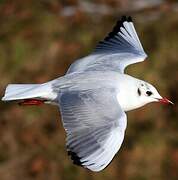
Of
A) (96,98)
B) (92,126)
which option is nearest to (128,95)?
(96,98)

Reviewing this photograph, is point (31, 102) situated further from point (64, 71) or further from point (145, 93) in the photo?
point (64, 71)

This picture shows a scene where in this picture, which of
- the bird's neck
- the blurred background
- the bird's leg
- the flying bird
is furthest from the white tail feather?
the blurred background

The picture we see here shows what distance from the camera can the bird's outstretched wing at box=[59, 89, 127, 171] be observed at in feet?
21.9

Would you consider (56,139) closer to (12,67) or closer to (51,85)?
(12,67)

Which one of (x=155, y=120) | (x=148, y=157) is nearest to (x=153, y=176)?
(x=148, y=157)

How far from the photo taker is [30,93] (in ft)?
24.5

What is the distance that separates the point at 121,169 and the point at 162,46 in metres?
2.02

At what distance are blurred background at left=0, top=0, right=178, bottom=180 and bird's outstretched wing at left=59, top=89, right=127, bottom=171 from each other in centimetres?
273

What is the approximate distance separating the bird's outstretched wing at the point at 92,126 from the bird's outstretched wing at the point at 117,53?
2.67 feet

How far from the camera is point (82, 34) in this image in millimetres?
11875

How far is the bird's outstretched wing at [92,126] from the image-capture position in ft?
21.9

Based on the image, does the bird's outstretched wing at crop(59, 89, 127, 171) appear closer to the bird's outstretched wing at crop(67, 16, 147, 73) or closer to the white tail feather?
the white tail feather

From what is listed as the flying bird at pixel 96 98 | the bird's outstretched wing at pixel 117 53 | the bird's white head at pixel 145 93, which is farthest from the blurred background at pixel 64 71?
the bird's white head at pixel 145 93

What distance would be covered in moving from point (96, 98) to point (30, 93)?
1.82 feet
